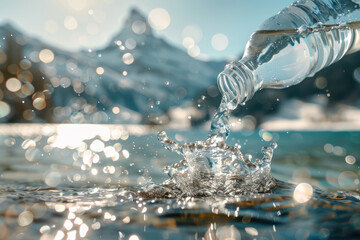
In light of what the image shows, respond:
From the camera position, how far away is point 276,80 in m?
3.03

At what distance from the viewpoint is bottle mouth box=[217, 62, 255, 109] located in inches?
108

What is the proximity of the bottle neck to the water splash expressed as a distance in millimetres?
92

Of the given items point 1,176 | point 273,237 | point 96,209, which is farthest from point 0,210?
point 1,176

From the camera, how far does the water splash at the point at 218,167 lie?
2.86m

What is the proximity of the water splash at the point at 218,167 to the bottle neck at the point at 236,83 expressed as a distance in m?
0.09

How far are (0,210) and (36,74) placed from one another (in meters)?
133

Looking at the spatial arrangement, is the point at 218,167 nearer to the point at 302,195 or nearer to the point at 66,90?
the point at 302,195

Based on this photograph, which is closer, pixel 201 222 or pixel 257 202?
pixel 201 222

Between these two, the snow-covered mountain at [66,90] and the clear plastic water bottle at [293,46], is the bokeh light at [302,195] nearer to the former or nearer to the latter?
the clear plastic water bottle at [293,46]

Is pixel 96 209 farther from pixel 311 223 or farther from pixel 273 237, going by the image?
pixel 311 223

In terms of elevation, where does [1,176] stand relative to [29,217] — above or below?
above

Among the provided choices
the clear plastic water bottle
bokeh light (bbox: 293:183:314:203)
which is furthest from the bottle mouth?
bokeh light (bbox: 293:183:314:203)

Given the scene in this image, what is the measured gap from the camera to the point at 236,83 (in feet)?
9.12

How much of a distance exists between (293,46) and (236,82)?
0.68 meters
